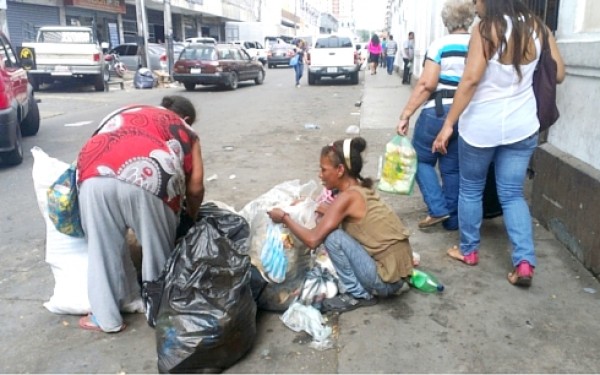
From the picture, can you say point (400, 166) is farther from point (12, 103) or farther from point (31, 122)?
point (31, 122)

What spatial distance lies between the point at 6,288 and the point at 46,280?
9.9 inches

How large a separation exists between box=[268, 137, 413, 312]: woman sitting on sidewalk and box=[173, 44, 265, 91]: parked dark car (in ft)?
51.3

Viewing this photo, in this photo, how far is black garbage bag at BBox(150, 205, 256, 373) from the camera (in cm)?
266

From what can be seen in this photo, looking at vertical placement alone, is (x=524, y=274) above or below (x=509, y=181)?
below

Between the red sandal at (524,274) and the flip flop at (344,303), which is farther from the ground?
the red sandal at (524,274)

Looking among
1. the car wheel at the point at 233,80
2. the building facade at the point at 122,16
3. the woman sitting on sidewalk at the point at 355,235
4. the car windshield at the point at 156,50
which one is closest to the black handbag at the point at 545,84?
the woman sitting on sidewalk at the point at 355,235

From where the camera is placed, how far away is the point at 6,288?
387cm

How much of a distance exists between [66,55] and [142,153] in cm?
1685

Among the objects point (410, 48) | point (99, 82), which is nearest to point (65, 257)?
point (410, 48)

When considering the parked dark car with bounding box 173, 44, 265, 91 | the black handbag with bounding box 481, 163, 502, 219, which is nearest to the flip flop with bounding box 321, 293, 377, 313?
the black handbag with bounding box 481, 163, 502, 219

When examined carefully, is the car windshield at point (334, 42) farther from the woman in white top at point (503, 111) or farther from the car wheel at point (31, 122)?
the woman in white top at point (503, 111)

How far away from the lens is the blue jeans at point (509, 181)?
3482 millimetres

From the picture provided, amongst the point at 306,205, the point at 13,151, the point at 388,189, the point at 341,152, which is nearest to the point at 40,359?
the point at 306,205

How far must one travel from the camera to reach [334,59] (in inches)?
791
